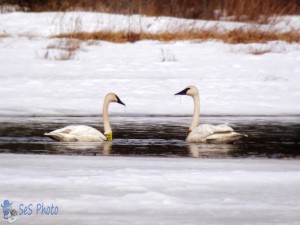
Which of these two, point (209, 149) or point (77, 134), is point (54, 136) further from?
point (209, 149)

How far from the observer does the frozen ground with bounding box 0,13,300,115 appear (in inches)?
624

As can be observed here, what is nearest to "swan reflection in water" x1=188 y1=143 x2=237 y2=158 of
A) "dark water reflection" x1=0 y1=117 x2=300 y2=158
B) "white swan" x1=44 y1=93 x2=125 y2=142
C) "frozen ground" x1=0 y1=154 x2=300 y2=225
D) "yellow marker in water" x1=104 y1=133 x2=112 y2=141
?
"dark water reflection" x1=0 y1=117 x2=300 y2=158

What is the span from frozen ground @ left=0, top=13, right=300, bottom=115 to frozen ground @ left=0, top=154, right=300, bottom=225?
5579 millimetres

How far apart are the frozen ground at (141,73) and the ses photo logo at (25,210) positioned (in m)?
7.61

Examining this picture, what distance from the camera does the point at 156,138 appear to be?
1202cm

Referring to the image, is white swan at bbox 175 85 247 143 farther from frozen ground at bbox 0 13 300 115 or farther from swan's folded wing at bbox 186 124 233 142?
frozen ground at bbox 0 13 300 115

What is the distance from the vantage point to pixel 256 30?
82.7 feet

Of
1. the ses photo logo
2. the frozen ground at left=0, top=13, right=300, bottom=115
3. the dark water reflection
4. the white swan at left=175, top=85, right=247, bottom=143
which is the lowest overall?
the ses photo logo

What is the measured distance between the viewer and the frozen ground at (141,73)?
624 inches

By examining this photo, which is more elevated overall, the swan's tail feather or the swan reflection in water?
the swan's tail feather

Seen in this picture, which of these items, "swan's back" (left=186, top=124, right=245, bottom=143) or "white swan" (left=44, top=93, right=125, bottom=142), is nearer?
"swan's back" (left=186, top=124, right=245, bottom=143)

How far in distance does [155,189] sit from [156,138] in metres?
3.98

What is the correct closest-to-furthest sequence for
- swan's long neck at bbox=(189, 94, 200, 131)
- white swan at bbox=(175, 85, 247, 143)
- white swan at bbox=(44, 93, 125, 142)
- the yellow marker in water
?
white swan at bbox=(175, 85, 247, 143)
white swan at bbox=(44, 93, 125, 142)
the yellow marker in water
swan's long neck at bbox=(189, 94, 200, 131)

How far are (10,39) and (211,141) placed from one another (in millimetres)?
13556
